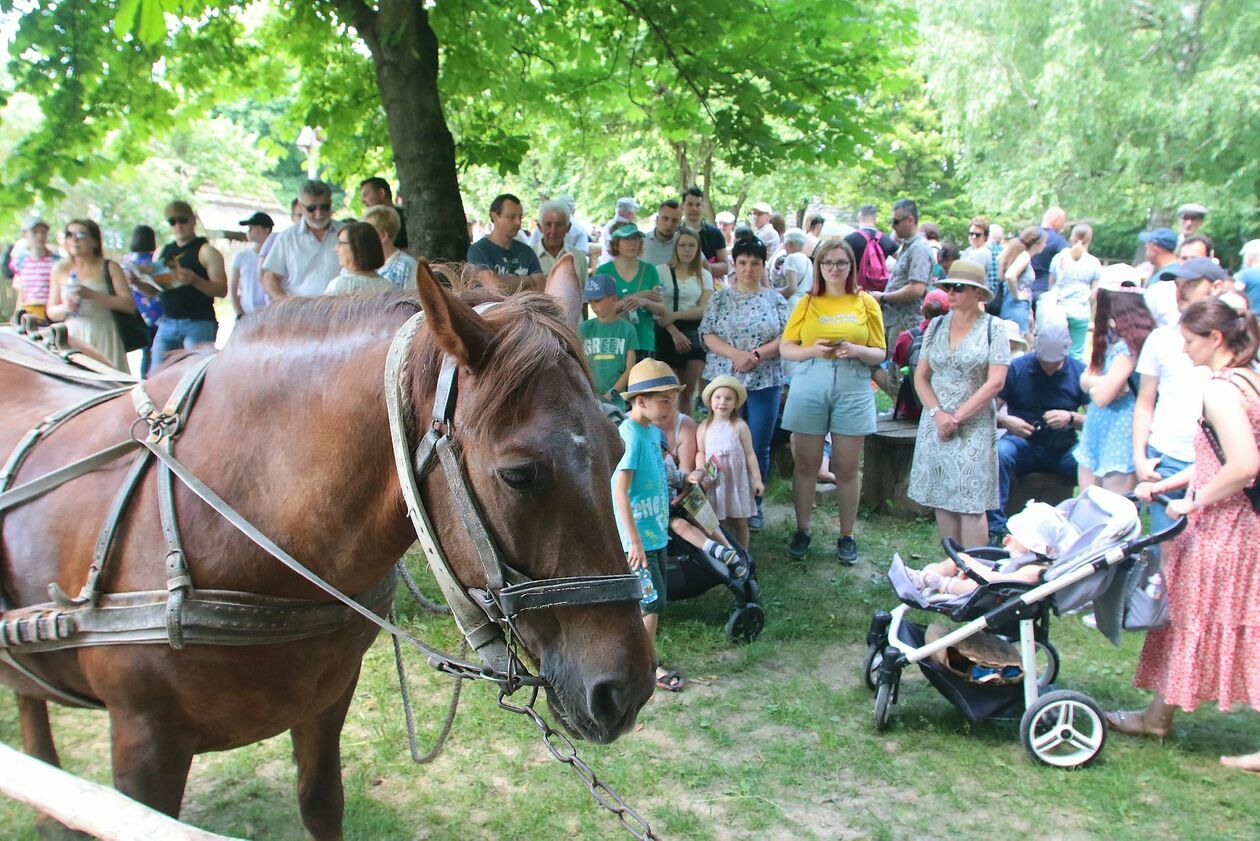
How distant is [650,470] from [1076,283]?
8906 mm

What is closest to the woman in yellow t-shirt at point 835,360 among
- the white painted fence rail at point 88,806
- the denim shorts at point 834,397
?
the denim shorts at point 834,397

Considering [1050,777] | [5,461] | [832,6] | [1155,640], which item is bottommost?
[1050,777]

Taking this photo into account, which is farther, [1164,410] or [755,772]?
[1164,410]

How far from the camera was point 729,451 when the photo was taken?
5812mm

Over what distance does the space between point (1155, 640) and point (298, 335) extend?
4.01 m

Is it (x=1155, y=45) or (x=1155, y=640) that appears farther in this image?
(x=1155, y=45)

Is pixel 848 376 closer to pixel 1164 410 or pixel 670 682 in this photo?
pixel 1164 410

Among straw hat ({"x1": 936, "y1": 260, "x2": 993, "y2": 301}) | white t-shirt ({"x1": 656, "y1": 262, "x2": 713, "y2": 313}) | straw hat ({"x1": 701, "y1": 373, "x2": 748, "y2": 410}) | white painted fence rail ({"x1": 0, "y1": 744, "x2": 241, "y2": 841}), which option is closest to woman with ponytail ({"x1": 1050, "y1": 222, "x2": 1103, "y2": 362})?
white t-shirt ({"x1": 656, "y1": 262, "x2": 713, "y2": 313})

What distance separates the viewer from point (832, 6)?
6.02 metres

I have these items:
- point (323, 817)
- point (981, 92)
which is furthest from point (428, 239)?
point (981, 92)

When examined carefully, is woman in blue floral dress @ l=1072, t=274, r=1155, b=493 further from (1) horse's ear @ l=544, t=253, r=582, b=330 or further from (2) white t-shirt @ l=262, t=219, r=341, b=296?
(2) white t-shirt @ l=262, t=219, r=341, b=296

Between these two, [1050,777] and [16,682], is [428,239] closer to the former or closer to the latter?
[16,682]

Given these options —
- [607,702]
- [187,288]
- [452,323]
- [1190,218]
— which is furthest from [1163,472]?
[187,288]

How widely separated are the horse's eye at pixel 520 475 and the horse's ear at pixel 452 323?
0.75 ft
